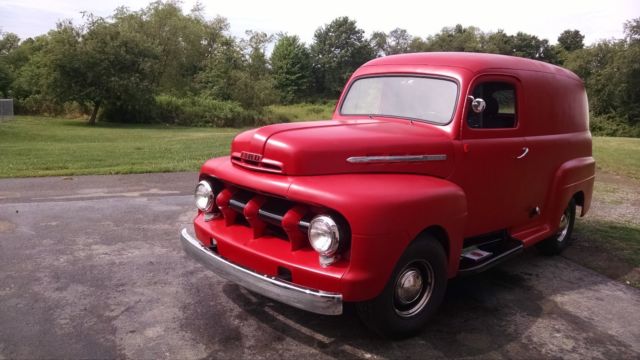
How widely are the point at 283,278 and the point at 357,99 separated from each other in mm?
2336

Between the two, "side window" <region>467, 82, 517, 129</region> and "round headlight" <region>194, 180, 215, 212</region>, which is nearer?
"round headlight" <region>194, 180, 215, 212</region>

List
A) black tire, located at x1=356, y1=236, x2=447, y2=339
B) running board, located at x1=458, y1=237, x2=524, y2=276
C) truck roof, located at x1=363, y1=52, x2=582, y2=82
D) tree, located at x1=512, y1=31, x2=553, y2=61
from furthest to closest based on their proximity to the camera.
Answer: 1. tree, located at x1=512, y1=31, x2=553, y2=61
2. truck roof, located at x1=363, y1=52, x2=582, y2=82
3. running board, located at x1=458, y1=237, x2=524, y2=276
4. black tire, located at x1=356, y1=236, x2=447, y2=339

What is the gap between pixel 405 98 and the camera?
15.3ft

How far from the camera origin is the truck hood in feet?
11.7

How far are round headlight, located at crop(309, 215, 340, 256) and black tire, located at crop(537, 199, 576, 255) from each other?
135 inches

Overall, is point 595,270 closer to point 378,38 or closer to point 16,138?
point 16,138

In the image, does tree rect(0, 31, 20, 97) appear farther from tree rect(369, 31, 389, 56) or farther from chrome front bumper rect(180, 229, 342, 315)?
tree rect(369, 31, 389, 56)

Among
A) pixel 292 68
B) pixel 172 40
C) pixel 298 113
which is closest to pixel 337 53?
pixel 292 68

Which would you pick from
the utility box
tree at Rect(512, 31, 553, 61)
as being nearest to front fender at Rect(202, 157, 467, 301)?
the utility box

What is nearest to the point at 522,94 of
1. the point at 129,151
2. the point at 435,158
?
the point at 435,158

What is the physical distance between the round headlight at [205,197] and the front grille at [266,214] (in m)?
0.08

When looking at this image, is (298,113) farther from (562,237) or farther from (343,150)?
(343,150)

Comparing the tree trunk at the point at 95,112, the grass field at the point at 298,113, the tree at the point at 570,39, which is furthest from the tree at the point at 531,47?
the tree trunk at the point at 95,112

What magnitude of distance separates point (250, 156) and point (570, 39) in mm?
81133
